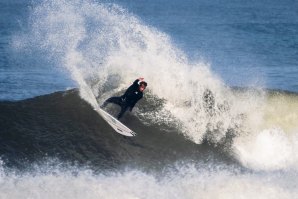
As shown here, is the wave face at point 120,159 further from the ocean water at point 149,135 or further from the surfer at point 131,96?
the surfer at point 131,96

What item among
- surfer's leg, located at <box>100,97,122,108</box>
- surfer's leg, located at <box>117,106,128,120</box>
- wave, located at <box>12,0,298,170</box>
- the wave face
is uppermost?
wave, located at <box>12,0,298,170</box>

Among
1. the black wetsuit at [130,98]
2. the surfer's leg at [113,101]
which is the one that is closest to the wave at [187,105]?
the surfer's leg at [113,101]

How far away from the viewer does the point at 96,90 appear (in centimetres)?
1548

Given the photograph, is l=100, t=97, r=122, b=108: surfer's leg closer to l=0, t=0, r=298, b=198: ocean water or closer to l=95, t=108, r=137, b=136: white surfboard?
l=0, t=0, r=298, b=198: ocean water

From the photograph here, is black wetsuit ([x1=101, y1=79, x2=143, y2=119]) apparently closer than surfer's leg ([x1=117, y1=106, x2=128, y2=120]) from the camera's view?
Yes

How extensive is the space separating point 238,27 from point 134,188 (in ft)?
175

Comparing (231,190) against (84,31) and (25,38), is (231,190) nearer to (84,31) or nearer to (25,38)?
(84,31)

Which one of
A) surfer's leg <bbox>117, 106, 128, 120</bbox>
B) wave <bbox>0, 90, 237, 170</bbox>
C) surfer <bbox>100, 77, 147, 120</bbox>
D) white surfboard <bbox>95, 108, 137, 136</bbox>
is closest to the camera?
wave <bbox>0, 90, 237, 170</bbox>

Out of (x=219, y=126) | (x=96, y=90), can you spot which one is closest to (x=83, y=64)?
(x=96, y=90)

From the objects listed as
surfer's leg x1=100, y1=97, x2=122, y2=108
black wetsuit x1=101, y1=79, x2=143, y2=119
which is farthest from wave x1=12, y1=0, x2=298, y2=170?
black wetsuit x1=101, y1=79, x2=143, y2=119

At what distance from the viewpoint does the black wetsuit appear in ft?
44.4

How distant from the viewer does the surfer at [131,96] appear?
1353cm

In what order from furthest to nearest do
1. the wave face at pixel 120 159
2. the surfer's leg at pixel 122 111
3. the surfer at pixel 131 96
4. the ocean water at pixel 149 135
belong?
the surfer's leg at pixel 122 111, the surfer at pixel 131 96, the ocean water at pixel 149 135, the wave face at pixel 120 159

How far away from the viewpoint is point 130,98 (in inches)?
535
